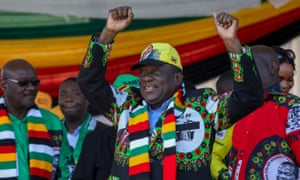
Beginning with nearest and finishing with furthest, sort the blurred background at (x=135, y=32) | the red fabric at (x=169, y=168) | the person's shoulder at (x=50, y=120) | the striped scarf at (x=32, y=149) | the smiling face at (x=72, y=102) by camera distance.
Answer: the red fabric at (x=169, y=168) < the striped scarf at (x=32, y=149) < the person's shoulder at (x=50, y=120) < the smiling face at (x=72, y=102) < the blurred background at (x=135, y=32)

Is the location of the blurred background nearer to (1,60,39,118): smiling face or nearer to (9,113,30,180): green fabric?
(1,60,39,118): smiling face

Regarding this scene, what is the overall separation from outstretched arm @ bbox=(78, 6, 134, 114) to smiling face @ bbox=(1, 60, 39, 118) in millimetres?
1275

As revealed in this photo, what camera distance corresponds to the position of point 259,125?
484 cm

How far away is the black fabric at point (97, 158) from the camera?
5.77 meters

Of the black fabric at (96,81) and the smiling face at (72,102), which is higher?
the smiling face at (72,102)

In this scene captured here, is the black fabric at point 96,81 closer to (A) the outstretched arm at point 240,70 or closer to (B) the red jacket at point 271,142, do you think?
(A) the outstretched arm at point 240,70

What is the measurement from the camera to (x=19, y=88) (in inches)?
235

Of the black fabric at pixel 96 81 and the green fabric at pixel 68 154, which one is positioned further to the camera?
the green fabric at pixel 68 154

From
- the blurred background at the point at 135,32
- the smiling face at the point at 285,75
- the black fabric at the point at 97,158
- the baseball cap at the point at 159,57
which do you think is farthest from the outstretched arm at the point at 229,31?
the blurred background at the point at 135,32

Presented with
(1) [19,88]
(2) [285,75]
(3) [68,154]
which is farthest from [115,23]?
(2) [285,75]

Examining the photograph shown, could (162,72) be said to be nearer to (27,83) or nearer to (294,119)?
(294,119)

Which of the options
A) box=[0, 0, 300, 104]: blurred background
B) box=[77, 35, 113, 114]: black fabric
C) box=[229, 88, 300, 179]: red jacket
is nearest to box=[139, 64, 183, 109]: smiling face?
box=[77, 35, 113, 114]: black fabric

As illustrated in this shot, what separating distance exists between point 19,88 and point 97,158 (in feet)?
2.41

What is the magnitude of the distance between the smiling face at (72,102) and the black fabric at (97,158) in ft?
3.11
